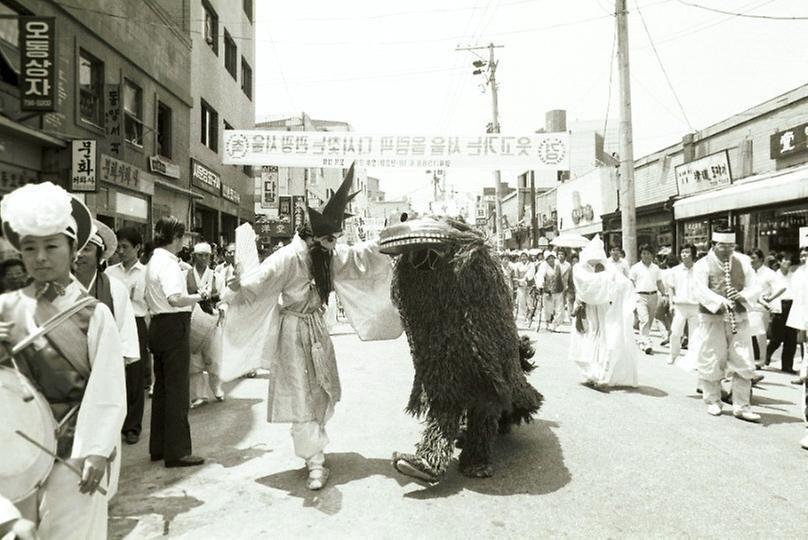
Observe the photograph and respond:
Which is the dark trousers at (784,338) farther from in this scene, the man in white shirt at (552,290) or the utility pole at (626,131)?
the utility pole at (626,131)

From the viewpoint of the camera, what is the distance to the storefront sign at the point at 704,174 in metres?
14.5

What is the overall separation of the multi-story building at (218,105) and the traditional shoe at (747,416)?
49.4 ft

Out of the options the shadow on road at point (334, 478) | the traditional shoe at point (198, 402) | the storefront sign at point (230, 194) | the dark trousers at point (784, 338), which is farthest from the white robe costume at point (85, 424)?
the storefront sign at point (230, 194)

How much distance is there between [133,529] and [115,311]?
1652mm

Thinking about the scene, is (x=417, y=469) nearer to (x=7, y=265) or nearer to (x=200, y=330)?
A: (x=7, y=265)

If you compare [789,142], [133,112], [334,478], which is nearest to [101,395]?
[334,478]

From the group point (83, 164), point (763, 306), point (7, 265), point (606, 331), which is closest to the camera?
point (7, 265)

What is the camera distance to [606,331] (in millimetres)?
7195

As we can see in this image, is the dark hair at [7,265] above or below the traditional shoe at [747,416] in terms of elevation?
above

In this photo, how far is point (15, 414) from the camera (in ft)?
6.24

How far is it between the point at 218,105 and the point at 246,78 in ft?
22.1

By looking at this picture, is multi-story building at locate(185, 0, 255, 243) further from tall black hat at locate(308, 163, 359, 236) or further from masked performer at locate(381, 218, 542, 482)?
masked performer at locate(381, 218, 542, 482)

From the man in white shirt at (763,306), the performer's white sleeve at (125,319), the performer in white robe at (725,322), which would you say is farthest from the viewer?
the man in white shirt at (763,306)

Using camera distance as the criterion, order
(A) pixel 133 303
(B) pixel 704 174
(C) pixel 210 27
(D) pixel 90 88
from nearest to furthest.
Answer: (A) pixel 133 303 → (D) pixel 90 88 → (B) pixel 704 174 → (C) pixel 210 27
